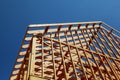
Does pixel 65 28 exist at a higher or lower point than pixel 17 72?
higher

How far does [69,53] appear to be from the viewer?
6383mm

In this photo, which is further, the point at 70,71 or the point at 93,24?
the point at 93,24

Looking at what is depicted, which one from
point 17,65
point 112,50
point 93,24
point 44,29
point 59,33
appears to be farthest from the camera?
point 93,24

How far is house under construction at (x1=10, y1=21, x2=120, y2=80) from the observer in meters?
6.32

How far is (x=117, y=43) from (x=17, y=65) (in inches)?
198

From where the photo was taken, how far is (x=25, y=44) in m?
7.12

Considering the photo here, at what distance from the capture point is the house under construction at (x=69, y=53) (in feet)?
20.7

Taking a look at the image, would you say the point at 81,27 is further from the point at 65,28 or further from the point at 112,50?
the point at 112,50

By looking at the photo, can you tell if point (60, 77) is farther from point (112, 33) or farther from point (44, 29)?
point (112, 33)

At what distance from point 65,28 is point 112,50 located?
2430mm

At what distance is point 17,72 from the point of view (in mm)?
8570

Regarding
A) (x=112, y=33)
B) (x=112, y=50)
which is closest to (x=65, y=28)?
(x=112, y=50)

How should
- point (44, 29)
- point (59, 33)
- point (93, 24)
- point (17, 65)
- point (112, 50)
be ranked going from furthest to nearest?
point (93, 24)
point (112, 50)
point (17, 65)
point (59, 33)
point (44, 29)

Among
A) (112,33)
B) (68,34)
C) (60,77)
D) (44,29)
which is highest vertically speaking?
(112,33)
